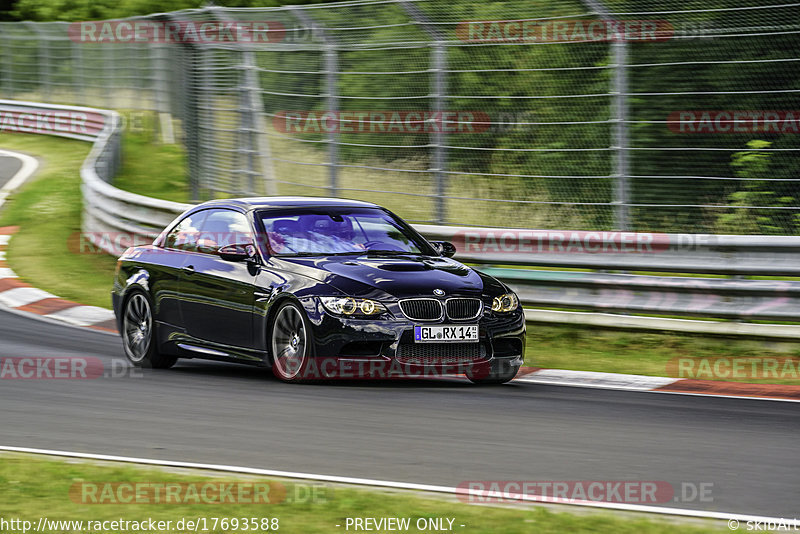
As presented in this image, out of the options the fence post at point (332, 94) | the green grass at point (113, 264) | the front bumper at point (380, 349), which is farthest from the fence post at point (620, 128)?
the fence post at point (332, 94)

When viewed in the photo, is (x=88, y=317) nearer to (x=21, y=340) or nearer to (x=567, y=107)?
(x=21, y=340)

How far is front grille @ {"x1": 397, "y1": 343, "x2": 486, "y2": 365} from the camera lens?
9156mm

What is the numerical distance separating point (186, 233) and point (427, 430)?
13.2 ft

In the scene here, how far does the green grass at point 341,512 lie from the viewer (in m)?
5.33

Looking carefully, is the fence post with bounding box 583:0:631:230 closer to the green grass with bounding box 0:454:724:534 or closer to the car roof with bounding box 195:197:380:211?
the car roof with bounding box 195:197:380:211

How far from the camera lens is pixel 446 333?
9242mm

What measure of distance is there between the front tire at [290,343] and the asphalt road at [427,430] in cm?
18

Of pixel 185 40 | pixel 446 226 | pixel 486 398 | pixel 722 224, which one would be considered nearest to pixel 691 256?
pixel 722 224

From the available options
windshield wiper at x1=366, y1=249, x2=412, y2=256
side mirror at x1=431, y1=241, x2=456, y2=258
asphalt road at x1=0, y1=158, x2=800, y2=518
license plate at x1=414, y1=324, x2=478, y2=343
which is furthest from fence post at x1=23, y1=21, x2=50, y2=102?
license plate at x1=414, y1=324, x2=478, y2=343

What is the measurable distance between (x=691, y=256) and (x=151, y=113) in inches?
806

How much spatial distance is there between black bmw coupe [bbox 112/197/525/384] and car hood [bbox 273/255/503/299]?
0.03ft

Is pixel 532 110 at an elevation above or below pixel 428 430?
above

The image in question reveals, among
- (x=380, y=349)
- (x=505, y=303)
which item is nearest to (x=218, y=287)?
(x=380, y=349)

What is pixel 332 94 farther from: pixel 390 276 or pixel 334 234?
pixel 390 276
